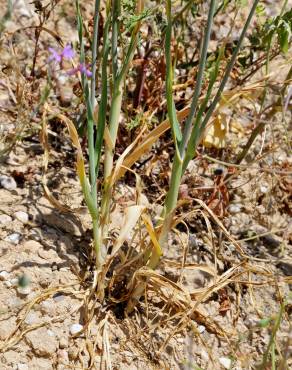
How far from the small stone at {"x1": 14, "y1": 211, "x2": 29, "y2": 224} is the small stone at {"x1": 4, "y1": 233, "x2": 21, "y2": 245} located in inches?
2.3

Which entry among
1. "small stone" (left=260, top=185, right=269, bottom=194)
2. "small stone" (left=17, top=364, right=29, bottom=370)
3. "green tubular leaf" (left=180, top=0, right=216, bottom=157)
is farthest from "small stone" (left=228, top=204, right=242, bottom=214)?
"small stone" (left=17, top=364, right=29, bottom=370)

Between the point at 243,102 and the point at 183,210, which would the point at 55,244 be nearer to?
the point at 183,210

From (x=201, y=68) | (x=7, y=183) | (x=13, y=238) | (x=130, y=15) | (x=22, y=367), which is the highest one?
(x=130, y=15)

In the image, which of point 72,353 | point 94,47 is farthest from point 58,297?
point 94,47

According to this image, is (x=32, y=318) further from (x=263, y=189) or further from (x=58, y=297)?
(x=263, y=189)

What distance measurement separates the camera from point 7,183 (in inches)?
70.2

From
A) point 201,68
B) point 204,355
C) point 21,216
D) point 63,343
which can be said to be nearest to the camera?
point 201,68

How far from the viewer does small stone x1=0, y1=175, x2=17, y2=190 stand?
178cm

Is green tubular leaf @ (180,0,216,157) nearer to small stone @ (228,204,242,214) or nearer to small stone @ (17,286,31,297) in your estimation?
small stone @ (17,286,31,297)

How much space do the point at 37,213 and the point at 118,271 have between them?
1.17 feet

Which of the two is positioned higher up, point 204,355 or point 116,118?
point 116,118

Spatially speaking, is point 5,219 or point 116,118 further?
point 5,219

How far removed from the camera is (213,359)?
1564 millimetres

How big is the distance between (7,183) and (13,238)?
0.76ft
